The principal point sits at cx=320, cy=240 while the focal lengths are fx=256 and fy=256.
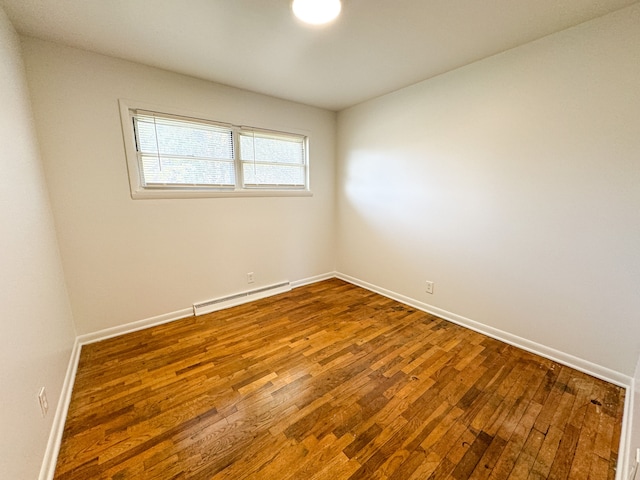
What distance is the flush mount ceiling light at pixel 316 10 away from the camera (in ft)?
4.89

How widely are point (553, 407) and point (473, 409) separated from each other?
51 cm

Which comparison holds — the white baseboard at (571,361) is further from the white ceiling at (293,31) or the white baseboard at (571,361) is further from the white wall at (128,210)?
the white ceiling at (293,31)

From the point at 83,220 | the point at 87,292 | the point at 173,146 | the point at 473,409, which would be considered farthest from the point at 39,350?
the point at 473,409

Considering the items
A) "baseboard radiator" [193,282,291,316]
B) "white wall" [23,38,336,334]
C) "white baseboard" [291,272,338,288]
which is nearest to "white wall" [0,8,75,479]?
"white wall" [23,38,336,334]

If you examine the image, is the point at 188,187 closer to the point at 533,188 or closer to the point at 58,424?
the point at 58,424

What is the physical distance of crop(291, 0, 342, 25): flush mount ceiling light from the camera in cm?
149

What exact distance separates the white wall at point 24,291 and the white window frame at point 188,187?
1.86 feet

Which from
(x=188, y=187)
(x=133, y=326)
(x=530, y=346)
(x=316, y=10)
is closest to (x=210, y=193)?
(x=188, y=187)

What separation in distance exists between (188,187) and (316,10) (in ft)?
6.26

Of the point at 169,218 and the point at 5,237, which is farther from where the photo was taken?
the point at 169,218

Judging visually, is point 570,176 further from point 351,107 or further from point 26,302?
point 26,302

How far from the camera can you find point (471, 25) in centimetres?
173

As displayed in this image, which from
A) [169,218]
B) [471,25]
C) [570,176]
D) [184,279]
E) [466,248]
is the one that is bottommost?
[184,279]

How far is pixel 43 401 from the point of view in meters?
1.29
